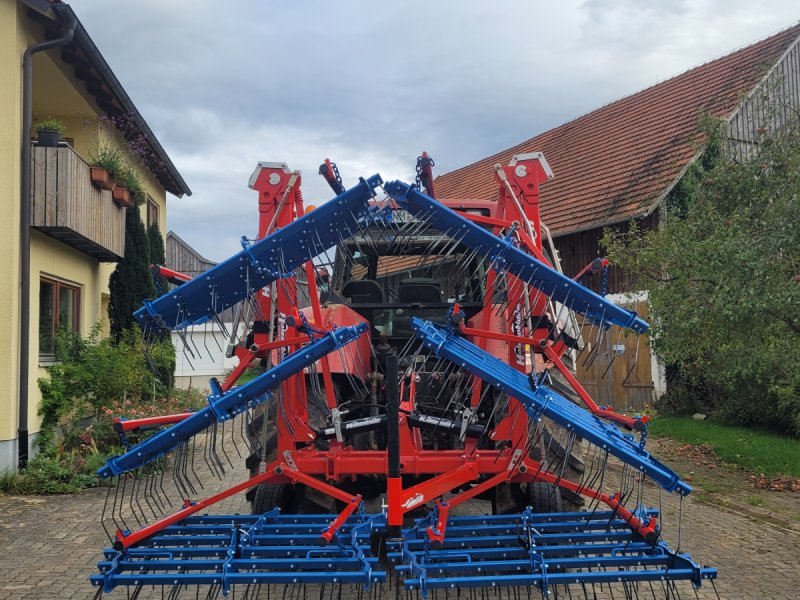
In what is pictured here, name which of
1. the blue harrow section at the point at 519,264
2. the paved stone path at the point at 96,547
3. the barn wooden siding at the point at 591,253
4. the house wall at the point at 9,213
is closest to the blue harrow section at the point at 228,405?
the blue harrow section at the point at 519,264

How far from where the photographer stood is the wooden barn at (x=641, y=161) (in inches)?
535

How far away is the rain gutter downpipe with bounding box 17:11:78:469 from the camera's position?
823cm

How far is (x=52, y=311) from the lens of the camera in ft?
32.4

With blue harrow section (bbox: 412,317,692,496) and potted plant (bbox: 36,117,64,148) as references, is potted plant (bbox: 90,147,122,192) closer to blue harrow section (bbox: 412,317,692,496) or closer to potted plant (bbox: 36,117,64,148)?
potted plant (bbox: 36,117,64,148)

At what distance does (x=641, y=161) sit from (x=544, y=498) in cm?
1197

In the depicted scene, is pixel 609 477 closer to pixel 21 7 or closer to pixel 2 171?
pixel 2 171

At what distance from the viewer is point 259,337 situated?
4.47 meters

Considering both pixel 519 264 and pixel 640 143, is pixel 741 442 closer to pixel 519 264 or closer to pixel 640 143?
pixel 519 264

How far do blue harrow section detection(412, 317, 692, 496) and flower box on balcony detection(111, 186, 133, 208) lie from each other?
904cm

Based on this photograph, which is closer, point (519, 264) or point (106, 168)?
point (519, 264)

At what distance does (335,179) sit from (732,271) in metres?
3.55

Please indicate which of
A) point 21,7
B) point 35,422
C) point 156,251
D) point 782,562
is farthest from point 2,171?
point 782,562

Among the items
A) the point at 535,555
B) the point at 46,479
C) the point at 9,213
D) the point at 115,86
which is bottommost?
the point at 46,479

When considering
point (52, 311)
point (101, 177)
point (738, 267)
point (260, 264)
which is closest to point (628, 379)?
point (738, 267)
